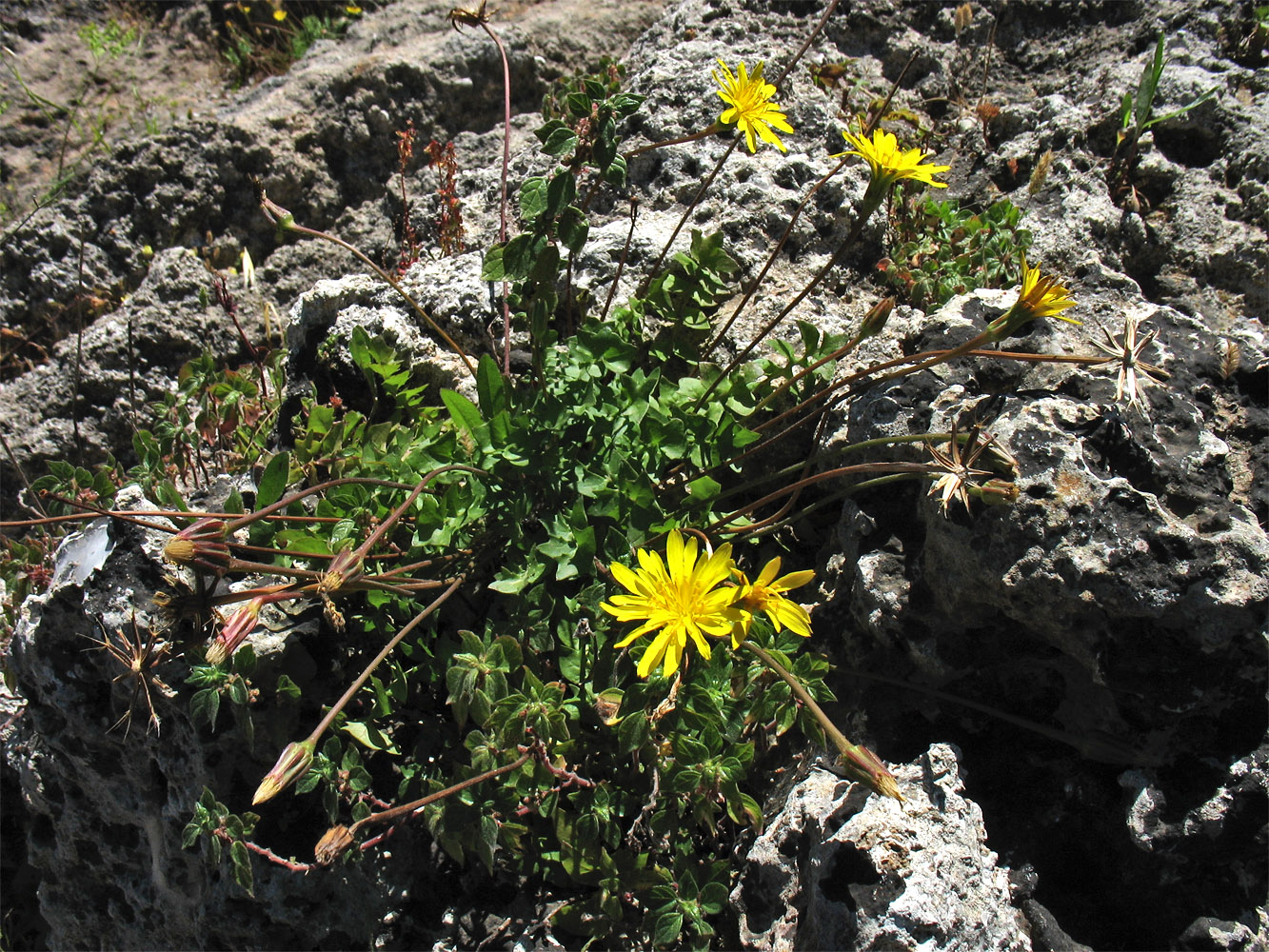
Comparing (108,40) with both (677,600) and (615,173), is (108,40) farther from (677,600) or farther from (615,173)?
(677,600)

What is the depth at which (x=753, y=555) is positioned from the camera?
2.91 meters

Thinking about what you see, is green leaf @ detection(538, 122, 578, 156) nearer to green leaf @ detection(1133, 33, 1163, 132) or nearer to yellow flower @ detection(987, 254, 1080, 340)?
yellow flower @ detection(987, 254, 1080, 340)

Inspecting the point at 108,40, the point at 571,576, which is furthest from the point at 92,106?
the point at 571,576

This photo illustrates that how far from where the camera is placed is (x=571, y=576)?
236 centimetres

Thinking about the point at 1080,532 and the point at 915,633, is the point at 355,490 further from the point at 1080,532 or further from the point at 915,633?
the point at 1080,532

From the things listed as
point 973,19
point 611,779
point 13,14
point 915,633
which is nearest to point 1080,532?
point 915,633

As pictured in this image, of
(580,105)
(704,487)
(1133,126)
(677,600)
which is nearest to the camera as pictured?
(677,600)

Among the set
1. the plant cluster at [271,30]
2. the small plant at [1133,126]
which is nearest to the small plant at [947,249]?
the small plant at [1133,126]

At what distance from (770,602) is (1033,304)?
99 cm

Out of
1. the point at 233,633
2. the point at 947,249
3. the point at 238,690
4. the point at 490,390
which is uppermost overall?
the point at 947,249

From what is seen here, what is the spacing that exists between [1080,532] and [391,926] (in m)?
2.18

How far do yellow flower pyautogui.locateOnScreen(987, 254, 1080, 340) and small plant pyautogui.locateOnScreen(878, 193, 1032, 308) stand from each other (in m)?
0.91

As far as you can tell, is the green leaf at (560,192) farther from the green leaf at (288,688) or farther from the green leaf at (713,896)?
the green leaf at (713,896)

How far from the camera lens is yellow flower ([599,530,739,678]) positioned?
1.96 metres
